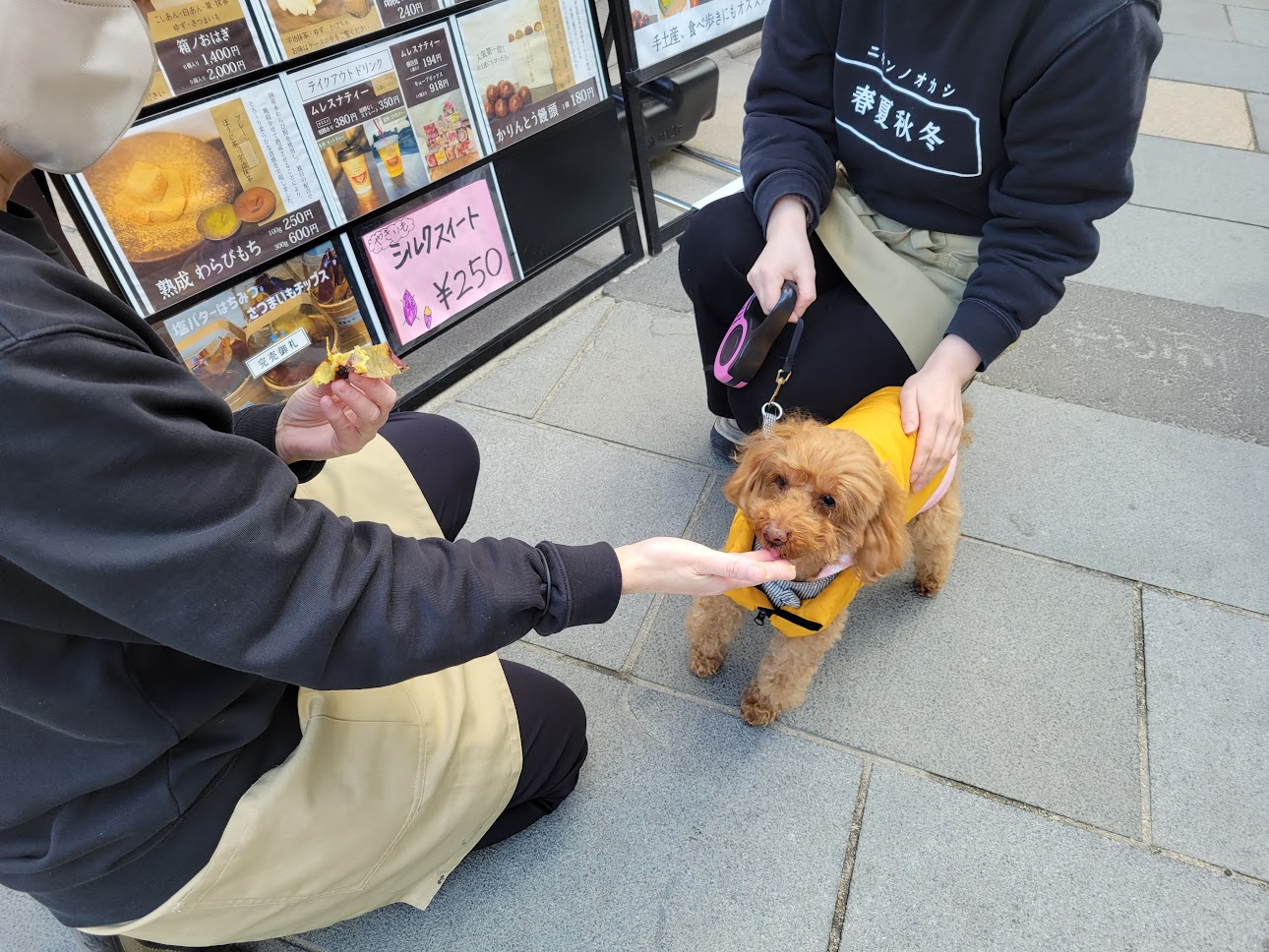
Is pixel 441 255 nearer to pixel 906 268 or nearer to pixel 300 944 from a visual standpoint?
pixel 906 268

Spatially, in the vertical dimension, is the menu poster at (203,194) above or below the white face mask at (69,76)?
below

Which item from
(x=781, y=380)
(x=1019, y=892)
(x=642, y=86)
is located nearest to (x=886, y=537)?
(x=781, y=380)

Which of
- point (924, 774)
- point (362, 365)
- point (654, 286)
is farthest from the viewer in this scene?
point (654, 286)

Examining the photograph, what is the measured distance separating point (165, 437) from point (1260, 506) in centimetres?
282

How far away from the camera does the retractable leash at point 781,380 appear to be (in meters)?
1.90

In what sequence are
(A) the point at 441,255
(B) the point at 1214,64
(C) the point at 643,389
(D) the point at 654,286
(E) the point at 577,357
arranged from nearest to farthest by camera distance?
(A) the point at 441,255, (C) the point at 643,389, (E) the point at 577,357, (D) the point at 654,286, (B) the point at 1214,64

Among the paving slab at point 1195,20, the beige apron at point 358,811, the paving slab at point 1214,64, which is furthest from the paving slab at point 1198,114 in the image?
the beige apron at point 358,811

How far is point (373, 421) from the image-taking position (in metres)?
1.33

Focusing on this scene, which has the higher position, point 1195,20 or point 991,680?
point 1195,20

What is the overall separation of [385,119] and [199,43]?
1.78 ft

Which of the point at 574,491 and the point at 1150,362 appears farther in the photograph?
the point at 1150,362

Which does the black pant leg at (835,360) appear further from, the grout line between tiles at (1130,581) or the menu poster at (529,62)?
the menu poster at (529,62)

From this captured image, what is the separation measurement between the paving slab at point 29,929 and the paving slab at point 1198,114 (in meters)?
5.47

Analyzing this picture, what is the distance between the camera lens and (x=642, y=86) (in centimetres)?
325
